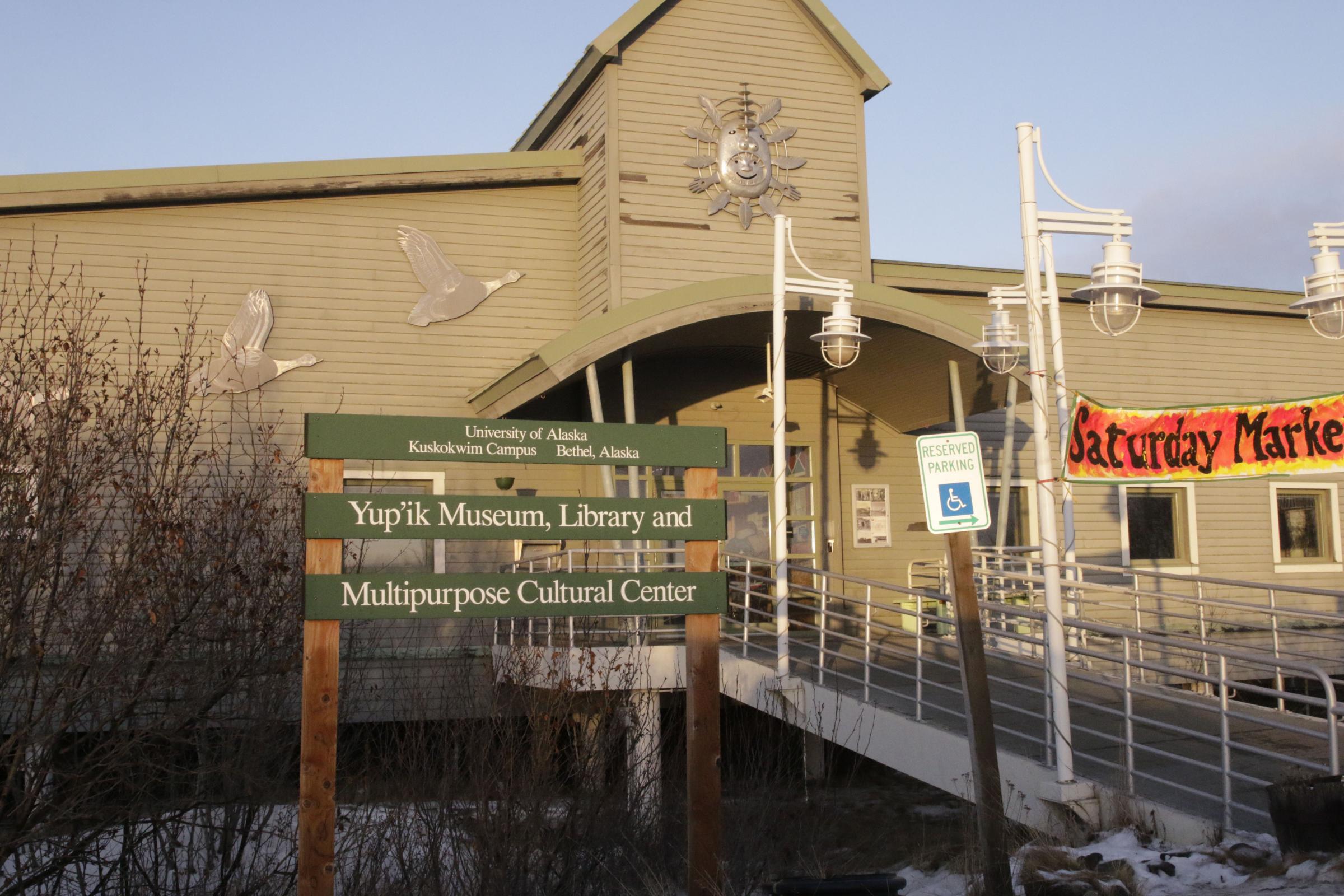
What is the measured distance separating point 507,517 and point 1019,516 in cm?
1311

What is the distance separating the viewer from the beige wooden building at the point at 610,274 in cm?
1420

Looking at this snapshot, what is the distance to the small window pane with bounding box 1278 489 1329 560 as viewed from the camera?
773 inches

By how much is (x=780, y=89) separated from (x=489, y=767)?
1071 centimetres

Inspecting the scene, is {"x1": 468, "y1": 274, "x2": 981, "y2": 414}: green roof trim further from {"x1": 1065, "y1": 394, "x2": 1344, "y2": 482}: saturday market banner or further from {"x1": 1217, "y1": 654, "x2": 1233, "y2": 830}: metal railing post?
{"x1": 1217, "y1": 654, "x2": 1233, "y2": 830}: metal railing post

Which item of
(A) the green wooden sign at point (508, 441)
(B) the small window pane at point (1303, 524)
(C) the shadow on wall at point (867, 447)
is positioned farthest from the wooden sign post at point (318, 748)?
(B) the small window pane at point (1303, 524)

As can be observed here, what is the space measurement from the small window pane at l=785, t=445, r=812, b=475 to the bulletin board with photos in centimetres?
73

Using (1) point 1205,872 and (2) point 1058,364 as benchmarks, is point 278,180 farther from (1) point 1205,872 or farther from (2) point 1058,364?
(1) point 1205,872

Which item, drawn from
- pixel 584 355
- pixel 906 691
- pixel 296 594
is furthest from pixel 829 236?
pixel 296 594

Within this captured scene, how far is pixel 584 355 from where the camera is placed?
12484mm

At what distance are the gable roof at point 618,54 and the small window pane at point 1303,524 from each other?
9418 mm

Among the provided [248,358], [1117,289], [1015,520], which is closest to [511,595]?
[1117,289]

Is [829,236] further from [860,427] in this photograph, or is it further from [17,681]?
[17,681]

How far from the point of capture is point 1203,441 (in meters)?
8.38

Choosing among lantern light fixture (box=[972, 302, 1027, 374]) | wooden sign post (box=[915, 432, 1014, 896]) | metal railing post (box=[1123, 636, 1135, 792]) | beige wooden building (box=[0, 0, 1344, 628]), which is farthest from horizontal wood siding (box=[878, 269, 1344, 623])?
wooden sign post (box=[915, 432, 1014, 896])
